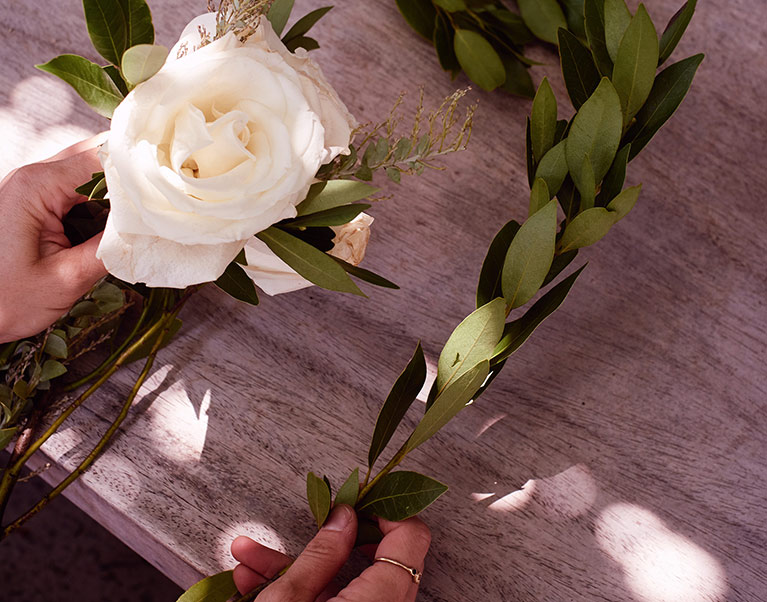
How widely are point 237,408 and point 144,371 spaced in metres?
0.13

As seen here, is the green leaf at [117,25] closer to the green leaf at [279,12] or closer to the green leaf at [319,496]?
the green leaf at [279,12]

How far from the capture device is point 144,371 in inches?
33.4

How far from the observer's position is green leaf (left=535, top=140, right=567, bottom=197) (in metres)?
0.71

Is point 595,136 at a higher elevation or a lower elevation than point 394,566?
higher

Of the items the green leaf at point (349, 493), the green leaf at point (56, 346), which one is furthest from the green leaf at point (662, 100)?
the green leaf at point (56, 346)

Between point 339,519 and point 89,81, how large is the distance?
520 millimetres

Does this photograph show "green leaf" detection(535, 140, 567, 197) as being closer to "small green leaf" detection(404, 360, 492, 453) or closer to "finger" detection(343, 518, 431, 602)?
"small green leaf" detection(404, 360, 492, 453)

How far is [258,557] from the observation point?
0.78 m

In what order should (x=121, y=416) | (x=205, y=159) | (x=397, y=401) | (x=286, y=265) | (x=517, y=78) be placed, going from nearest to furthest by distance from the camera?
(x=205, y=159)
(x=286, y=265)
(x=397, y=401)
(x=121, y=416)
(x=517, y=78)

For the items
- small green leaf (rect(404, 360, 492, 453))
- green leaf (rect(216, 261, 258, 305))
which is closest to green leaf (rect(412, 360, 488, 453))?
small green leaf (rect(404, 360, 492, 453))

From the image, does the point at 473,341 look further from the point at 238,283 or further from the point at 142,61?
the point at 142,61

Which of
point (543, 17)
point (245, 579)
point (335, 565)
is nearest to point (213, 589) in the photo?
point (245, 579)

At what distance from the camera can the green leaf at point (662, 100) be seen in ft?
2.35

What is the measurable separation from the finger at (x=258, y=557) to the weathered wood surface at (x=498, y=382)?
5 centimetres
